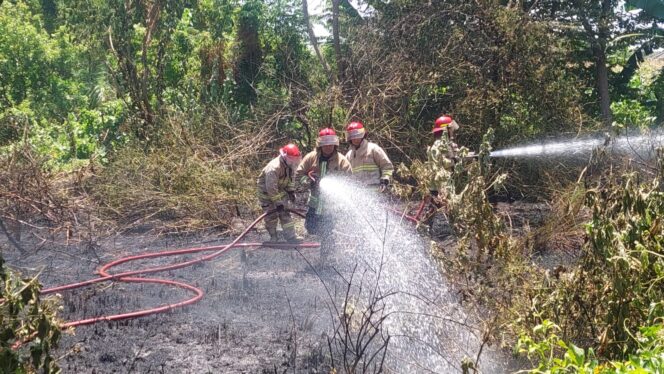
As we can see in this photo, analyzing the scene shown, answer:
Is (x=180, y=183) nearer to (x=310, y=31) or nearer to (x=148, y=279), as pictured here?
(x=148, y=279)

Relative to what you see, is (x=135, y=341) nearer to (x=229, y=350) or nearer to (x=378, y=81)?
(x=229, y=350)

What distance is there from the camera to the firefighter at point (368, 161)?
8.84 meters

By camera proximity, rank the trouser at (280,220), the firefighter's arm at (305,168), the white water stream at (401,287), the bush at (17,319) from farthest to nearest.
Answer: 1. the trouser at (280,220)
2. the firefighter's arm at (305,168)
3. the white water stream at (401,287)
4. the bush at (17,319)

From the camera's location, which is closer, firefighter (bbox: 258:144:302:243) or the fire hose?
the fire hose

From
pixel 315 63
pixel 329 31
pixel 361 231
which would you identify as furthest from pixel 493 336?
pixel 329 31

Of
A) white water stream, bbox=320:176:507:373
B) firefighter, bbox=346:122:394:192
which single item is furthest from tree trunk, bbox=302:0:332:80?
white water stream, bbox=320:176:507:373

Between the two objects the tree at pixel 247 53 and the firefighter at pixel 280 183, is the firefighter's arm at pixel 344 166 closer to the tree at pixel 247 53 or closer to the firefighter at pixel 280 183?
the firefighter at pixel 280 183

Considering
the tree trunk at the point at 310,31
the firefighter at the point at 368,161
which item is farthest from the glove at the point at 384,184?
the tree trunk at the point at 310,31

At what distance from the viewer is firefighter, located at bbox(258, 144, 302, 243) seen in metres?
8.77

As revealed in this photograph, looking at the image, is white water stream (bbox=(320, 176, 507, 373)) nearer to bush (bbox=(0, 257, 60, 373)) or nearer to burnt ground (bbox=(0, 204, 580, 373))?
burnt ground (bbox=(0, 204, 580, 373))

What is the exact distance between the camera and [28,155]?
34.7ft

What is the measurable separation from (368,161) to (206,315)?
309 cm

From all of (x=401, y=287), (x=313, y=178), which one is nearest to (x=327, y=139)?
(x=313, y=178)

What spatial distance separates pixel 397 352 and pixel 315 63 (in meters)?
9.89
